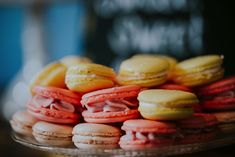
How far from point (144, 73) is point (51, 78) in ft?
0.63

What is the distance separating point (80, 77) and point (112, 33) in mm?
1033

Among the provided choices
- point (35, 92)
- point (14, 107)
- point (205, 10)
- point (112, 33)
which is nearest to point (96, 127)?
point (35, 92)

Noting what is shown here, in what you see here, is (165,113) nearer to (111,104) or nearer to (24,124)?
(111,104)

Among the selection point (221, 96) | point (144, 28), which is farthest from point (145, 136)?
point (144, 28)

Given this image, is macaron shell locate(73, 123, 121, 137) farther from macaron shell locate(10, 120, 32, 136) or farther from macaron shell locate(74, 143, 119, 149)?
macaron shell locate(10, 120, 32, 136)

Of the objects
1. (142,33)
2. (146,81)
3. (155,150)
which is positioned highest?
(142,33)

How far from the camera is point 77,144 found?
76 cm

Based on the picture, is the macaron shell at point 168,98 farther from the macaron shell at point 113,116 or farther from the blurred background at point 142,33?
the blurred background at point 142,33

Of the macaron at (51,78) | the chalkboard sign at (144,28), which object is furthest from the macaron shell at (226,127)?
the chalkboard sign at (144,28)

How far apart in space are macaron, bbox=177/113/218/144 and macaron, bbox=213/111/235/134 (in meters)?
0.02

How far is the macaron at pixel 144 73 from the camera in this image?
0.81 m

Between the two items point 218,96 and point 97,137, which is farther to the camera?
point 218,96

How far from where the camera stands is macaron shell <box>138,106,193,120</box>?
719 mm

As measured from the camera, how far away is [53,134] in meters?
0.80
